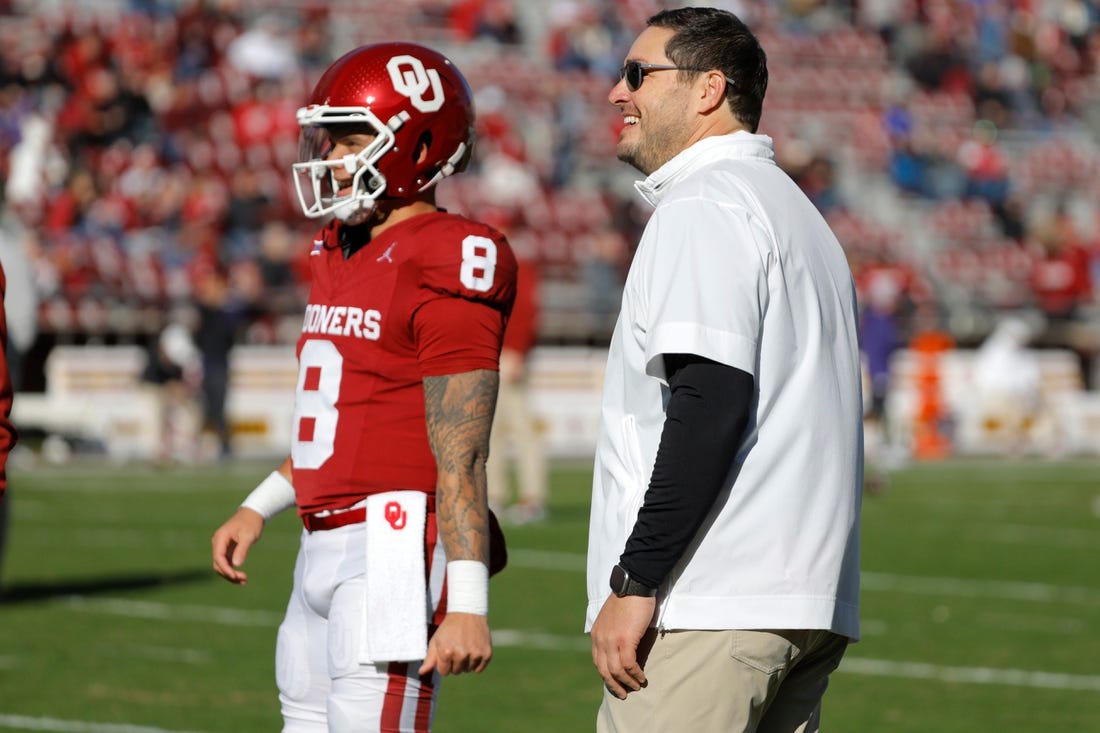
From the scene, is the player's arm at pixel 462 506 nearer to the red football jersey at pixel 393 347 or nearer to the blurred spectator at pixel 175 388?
the red football jersey at pixel 393 347

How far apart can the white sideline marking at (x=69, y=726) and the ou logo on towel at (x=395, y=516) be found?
11.7 feet

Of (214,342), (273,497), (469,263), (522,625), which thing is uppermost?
(469,263)

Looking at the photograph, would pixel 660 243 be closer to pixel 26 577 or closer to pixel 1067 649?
pixel 1067 649

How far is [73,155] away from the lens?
24.9 meters

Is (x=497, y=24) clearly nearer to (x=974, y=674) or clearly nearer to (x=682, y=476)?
(x=974, y=674)

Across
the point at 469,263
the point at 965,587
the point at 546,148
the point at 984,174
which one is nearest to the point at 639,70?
the point at 469,263

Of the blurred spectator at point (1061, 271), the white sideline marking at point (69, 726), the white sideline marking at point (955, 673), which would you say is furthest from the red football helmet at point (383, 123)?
the blurred spectator at point (1061, 271)

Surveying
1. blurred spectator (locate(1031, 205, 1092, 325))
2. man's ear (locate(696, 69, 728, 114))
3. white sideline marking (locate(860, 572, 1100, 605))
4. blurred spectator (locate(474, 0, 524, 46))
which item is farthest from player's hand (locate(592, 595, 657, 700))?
blurred spectator (locate(1031, 205, 1092, 325))

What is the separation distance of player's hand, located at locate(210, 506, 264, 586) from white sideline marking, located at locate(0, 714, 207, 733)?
2.98 metres

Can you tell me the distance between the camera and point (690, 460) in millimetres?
3385

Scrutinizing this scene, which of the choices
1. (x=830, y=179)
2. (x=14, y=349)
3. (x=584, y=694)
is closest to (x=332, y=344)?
(x=584, y=694)

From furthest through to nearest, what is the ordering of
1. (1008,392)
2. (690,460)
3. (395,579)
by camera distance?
(1008,392), (395,579), (690,460)

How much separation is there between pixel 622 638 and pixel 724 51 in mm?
1128

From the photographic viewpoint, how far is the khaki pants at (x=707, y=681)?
3.47m
